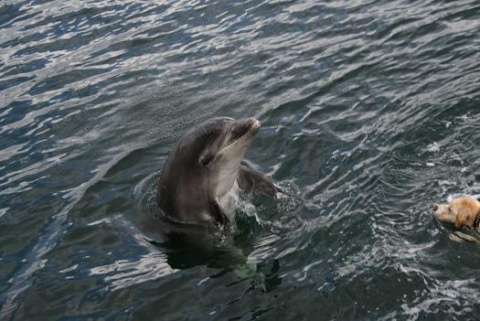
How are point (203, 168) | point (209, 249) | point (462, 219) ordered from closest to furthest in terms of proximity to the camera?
1. point (462, 219)
2. point (209, 249)
3. point (203, 168)

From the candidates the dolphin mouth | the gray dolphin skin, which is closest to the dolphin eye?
the gray dolphin skin

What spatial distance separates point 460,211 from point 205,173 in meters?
3.04

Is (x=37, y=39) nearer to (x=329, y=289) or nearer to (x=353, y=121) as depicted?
(x=353, y=121)

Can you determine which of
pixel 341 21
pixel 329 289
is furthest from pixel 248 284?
pixel 341 21

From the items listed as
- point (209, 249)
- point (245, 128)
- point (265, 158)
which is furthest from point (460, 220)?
point (265, 158)

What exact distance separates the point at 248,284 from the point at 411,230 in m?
1.83

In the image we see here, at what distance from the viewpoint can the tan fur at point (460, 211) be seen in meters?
7.29

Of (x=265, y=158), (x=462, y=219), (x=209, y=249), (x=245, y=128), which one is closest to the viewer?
(x=462, y=219)

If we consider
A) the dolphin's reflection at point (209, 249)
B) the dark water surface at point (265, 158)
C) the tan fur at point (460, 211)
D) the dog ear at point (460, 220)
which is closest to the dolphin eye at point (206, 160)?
the dolphin's reflection at point (209, 249)

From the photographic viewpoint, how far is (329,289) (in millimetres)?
7234

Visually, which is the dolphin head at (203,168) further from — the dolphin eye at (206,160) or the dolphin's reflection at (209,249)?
the dolphin's reflection at (209,249)

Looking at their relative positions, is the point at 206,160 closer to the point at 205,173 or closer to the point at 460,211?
the point at 205,173

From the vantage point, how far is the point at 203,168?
8.78 metres

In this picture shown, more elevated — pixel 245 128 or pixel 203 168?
pixel 245 128
